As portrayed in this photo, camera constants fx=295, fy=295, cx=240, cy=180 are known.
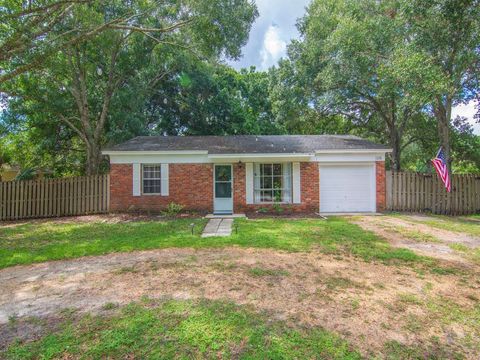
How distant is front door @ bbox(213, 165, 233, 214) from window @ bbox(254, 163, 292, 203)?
3.65 ft

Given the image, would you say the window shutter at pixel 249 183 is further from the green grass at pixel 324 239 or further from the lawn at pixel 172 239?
the green grass at pixel 324 239

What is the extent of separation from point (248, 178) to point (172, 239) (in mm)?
5729

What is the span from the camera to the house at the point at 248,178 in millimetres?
12227

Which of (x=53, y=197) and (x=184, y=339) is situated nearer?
(x=184, y=339)

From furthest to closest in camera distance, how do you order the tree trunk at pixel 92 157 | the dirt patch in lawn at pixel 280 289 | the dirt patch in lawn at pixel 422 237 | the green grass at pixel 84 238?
the tree trunk at pixel 92 157, the green grass at pixel 84 238, the dirt patch in lawn at pixel 422 237, the dirt patch in lawn at pixel 280 289

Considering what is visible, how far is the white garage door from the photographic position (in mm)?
12656

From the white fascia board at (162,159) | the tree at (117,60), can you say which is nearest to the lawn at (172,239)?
the white fascia board at (162,159)

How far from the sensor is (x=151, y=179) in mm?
12430

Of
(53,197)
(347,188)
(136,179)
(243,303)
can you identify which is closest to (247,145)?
(347,188)

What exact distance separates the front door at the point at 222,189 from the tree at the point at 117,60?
4.94 meters

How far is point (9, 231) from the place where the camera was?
31.0ft

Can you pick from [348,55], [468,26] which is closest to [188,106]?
[348,55]

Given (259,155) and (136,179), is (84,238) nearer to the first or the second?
(136,179)

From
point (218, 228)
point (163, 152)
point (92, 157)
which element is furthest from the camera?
point (92, 157)
